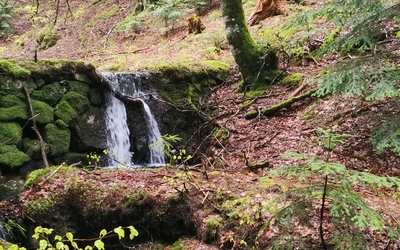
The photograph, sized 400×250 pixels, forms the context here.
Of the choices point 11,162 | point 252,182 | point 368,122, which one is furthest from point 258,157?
point 11,162

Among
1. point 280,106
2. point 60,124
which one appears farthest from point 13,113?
point 280,106

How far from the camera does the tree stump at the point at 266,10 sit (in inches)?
476

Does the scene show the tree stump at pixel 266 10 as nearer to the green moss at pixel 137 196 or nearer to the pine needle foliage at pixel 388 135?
the pine needle foliage at pixel 388 135

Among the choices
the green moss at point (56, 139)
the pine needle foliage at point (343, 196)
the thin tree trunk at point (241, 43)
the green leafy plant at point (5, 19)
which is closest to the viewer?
the pine needle foliage at point (343, 196)

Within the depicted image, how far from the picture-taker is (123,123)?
8.41 meters

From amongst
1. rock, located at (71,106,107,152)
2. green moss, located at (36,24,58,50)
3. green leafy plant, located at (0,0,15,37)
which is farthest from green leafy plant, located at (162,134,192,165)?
green leafy plant, located at (0,0,15,37)

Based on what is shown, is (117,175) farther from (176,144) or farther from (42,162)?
(176,144)

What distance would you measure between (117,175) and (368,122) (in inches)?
172

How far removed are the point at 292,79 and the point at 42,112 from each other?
5836mm

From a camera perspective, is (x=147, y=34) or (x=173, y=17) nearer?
(x=173, y=17)

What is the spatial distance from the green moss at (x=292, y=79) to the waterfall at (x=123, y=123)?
11.5 ft

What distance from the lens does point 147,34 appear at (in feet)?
49.8

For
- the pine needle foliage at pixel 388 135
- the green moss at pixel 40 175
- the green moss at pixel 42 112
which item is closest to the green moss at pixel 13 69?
the green moss at pixel 42 112

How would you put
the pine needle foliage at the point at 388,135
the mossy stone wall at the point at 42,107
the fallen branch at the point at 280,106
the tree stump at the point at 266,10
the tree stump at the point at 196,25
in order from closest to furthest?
the pine needle foliage at the point at 388,135
the mossy stone wall at the point at 42,107
the fallen branch at the point at 280,106
the tree stump at the point at 266,10
the tree stump at the point at 196,25
